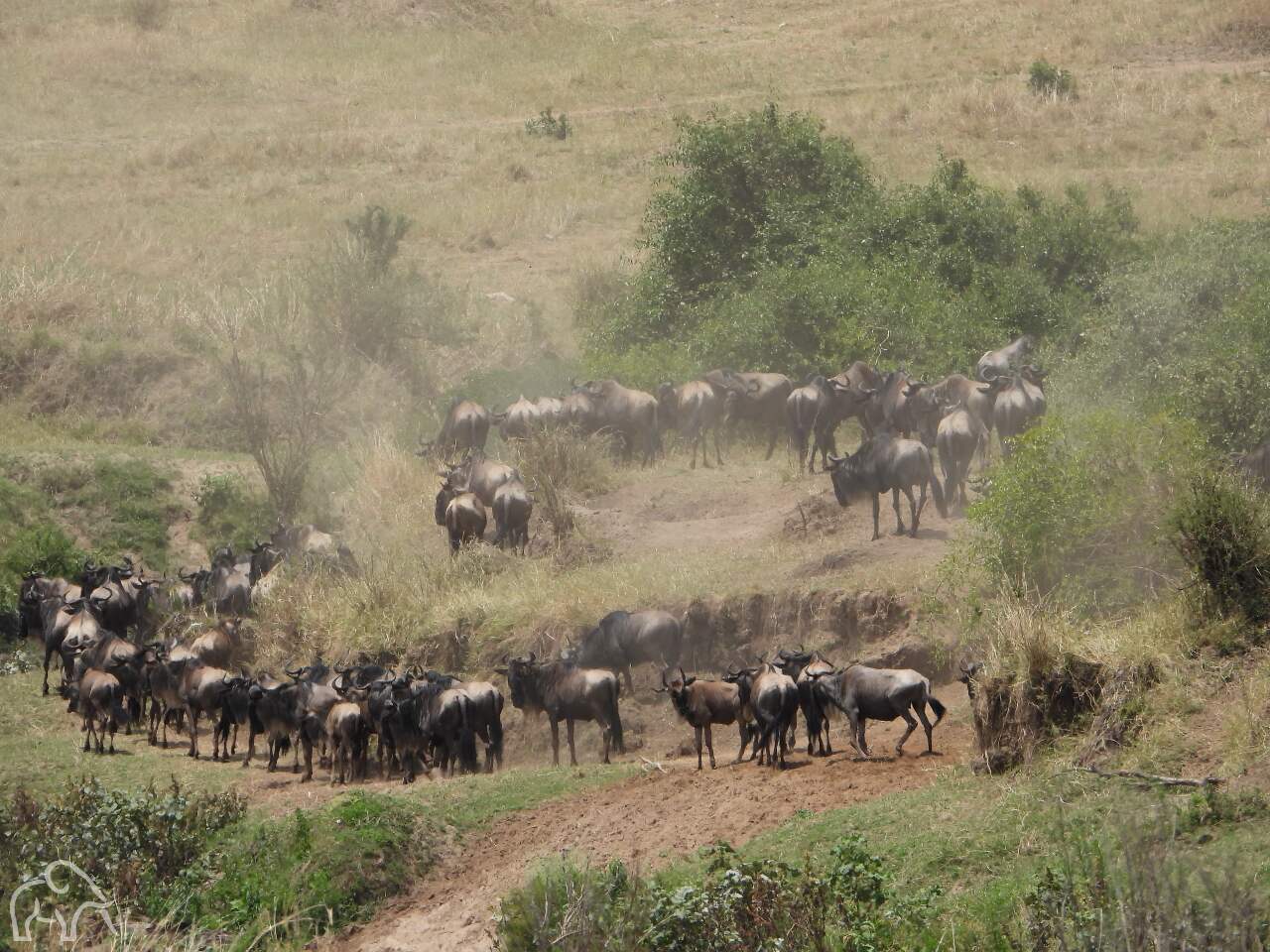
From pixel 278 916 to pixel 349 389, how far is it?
19503mm

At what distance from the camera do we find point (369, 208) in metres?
34.7

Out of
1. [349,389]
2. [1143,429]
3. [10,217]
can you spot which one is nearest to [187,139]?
[10,217]

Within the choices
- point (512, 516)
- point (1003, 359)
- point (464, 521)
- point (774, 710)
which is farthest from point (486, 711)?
point (1003, 359)

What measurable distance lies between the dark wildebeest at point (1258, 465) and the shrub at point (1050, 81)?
29536mm

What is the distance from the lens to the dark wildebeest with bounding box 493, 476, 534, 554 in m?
21.1

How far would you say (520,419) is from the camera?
972 inches

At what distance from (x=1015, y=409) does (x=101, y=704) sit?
11.2m

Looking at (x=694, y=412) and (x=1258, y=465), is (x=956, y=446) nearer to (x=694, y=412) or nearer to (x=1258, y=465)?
(x=1258, y=465)

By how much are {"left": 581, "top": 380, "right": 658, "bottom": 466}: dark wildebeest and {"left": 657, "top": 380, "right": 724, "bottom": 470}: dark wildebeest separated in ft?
0.97

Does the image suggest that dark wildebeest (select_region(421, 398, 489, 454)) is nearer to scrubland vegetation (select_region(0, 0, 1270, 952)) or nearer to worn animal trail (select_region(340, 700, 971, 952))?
scrubland vegetation (select_region(0, 0, 1270, 952))

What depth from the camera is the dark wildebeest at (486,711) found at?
52.9 feet

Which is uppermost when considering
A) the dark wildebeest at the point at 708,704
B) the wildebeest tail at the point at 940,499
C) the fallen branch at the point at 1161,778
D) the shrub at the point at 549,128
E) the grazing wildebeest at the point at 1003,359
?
the shrub at the point at 549,128

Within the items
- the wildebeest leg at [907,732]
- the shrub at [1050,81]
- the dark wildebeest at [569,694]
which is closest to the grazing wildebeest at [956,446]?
the dark wildebeest at [569,694]

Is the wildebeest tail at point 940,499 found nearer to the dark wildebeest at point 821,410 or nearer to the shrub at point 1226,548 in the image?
the dark wildebeest at point 821,410
